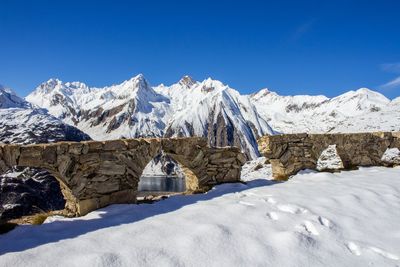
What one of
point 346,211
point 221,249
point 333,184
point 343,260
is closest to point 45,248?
point 221,249

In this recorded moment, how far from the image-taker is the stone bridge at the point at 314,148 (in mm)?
16125

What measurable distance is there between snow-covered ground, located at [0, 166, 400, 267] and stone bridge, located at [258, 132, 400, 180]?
5.00m

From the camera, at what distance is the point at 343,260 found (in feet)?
22.0

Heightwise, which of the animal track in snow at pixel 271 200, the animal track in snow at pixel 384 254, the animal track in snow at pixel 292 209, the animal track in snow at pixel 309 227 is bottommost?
the animal track in snow at pixel 384 254

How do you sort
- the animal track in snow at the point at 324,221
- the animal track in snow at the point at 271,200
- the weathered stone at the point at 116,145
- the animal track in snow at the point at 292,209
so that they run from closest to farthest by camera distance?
the animal track in snow at the point at 324,221, the animal track in snow at the point at 292,209, the animal track in snow at the point at 271,200, the weathered stone at the point at 116,145

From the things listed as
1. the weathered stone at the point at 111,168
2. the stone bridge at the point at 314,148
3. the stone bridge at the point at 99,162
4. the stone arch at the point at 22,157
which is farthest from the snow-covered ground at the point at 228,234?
the stone bridge at the point at 314,148

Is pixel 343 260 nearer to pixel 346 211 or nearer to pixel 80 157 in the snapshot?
pixel 346 211

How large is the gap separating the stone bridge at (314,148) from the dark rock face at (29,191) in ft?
397

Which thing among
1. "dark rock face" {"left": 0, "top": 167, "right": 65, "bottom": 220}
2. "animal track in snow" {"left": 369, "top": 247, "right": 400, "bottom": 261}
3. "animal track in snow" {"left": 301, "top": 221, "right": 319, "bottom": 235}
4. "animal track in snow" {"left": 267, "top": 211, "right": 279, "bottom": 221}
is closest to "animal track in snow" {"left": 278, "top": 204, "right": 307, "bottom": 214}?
"animal track in snow" {"left": 267, "top": 211, "right": 279, "bottom": 221}

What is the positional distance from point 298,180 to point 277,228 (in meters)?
6.74

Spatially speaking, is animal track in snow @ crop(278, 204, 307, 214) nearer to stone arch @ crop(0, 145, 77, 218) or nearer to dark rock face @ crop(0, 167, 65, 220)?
stone arch @ crop(0, 145, 77, 218)

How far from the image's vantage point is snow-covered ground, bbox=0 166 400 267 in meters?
6.49

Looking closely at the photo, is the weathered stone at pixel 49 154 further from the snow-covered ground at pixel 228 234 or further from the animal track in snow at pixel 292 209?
the animal track in snow at pixel 292 209

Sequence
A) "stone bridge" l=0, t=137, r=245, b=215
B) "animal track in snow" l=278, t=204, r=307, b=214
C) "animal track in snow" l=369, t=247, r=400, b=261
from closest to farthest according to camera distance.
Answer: "animal track in snow" l=369, t=247, r=400, b=261 < "animal track in snow" l=278, t=204, r=307, b=214 < "stone bridge" l=0, t=137, r=245, b=215
